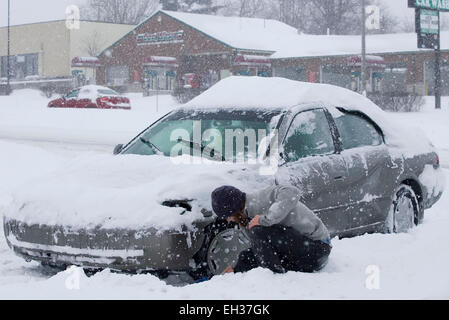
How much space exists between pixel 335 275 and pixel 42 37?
228 feet

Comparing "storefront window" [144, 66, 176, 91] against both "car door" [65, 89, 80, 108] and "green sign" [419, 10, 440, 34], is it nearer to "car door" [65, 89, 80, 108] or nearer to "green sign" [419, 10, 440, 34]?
"car door" [65, 89, 80, 108]

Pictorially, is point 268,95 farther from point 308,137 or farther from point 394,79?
point 394,79

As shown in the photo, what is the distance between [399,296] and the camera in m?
4.89

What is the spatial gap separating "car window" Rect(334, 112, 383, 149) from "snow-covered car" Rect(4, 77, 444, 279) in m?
0.02

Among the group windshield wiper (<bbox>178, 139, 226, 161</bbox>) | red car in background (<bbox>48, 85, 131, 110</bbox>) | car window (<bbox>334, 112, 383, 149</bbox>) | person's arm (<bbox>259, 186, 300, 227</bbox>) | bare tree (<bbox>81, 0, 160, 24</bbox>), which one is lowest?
person's arm (<bbox>259, 186, 300, 227</bbox>)

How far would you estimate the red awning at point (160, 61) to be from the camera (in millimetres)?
51844

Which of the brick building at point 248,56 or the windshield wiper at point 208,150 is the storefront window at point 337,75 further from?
the windshield wiper at point 208,150

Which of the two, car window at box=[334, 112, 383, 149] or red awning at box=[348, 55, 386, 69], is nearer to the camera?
car window at box=[334, 112, 383, 149]

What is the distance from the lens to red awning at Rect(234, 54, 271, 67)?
159 feet

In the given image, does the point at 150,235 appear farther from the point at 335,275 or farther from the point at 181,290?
the point at 335,275

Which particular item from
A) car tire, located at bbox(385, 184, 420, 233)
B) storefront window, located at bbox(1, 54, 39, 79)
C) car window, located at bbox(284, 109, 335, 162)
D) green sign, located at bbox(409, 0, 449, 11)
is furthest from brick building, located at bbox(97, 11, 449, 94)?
car window, located at bbox(284, 109, 335, 162)

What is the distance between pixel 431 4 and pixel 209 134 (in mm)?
27960

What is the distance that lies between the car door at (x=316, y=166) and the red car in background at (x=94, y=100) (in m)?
28.1

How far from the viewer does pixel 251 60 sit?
163 feet
